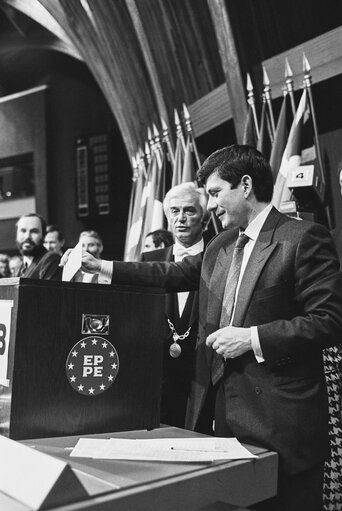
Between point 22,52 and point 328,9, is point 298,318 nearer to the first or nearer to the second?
point 328,9

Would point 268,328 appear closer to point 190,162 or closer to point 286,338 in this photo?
point 286,338

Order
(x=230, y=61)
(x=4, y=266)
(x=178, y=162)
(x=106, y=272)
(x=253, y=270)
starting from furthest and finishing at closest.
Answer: (x=4, y=266), (x=178, y=162), (x=230, y=61), (x=106, y=272), (x=253, y=270)

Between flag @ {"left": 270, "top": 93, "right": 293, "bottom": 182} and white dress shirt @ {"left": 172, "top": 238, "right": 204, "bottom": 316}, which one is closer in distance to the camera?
white dress shirt @ {"left": 172, "top": 238, "right": 204, "bottom": 316}

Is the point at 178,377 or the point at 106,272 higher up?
the point at 106,272

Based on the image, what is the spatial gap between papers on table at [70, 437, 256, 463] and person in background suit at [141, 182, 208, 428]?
835 millimetres

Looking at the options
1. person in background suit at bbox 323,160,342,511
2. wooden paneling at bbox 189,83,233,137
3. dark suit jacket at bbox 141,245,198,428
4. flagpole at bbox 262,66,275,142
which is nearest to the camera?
person in background suit at bbox 323,160,342,511

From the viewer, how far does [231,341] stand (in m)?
1.21

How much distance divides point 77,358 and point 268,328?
0.44 meters

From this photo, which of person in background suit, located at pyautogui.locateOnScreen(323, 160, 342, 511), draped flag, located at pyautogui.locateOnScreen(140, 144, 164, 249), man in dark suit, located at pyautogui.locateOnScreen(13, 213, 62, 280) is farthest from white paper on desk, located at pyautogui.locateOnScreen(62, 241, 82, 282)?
draped flag, located at pyautogui.locateOnScreen(140, 144, 164, 249)

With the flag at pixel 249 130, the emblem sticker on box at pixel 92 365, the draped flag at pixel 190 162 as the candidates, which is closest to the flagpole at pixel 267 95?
the flag at pixel 249 130

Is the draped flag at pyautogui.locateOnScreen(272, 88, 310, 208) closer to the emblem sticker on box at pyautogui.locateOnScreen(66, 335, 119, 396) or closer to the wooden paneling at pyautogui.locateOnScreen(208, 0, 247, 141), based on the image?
the wooden paneling at pyautogui.locateOnScreen(208, 0, 247, 141)

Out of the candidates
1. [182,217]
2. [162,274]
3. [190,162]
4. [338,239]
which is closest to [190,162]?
[190,162]

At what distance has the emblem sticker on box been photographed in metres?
1.07

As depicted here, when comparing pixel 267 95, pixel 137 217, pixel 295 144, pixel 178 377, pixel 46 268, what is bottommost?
pixel 178 377
